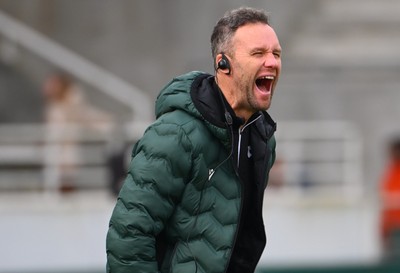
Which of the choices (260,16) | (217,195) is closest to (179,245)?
(217,195)

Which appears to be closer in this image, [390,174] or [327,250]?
[327,250]

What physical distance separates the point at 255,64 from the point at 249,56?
0.03m

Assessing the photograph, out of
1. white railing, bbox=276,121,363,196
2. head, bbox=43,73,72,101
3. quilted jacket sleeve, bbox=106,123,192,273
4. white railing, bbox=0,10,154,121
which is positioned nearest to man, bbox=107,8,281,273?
quilted jacket sleeve, bbox=106,123,192,273

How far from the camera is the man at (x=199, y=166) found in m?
4.32

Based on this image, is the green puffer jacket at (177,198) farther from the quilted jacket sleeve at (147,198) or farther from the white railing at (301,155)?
the white railing at (301,155)

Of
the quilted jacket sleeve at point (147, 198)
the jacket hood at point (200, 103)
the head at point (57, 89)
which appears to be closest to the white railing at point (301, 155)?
the head at point (57, 89)

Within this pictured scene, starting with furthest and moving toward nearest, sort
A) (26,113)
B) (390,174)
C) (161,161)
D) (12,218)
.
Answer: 1. (26,113)
2. (390,174)
3. (12,218)
4. (161,161)

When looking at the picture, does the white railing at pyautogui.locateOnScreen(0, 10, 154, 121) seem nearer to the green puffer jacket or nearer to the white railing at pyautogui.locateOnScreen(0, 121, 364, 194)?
the white railing at pyautogui.locateOnScreen(0, 121, 364, 194)

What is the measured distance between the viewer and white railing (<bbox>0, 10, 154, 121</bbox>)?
13430mm

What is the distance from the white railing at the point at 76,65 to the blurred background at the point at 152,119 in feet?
0.04

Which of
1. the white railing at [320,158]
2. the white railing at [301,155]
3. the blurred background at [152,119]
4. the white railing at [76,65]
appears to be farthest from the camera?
the white railing at [76,65]

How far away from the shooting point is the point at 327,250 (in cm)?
1152

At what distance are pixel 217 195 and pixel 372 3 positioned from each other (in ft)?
32.4

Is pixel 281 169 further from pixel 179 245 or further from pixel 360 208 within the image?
pixel 179 245
